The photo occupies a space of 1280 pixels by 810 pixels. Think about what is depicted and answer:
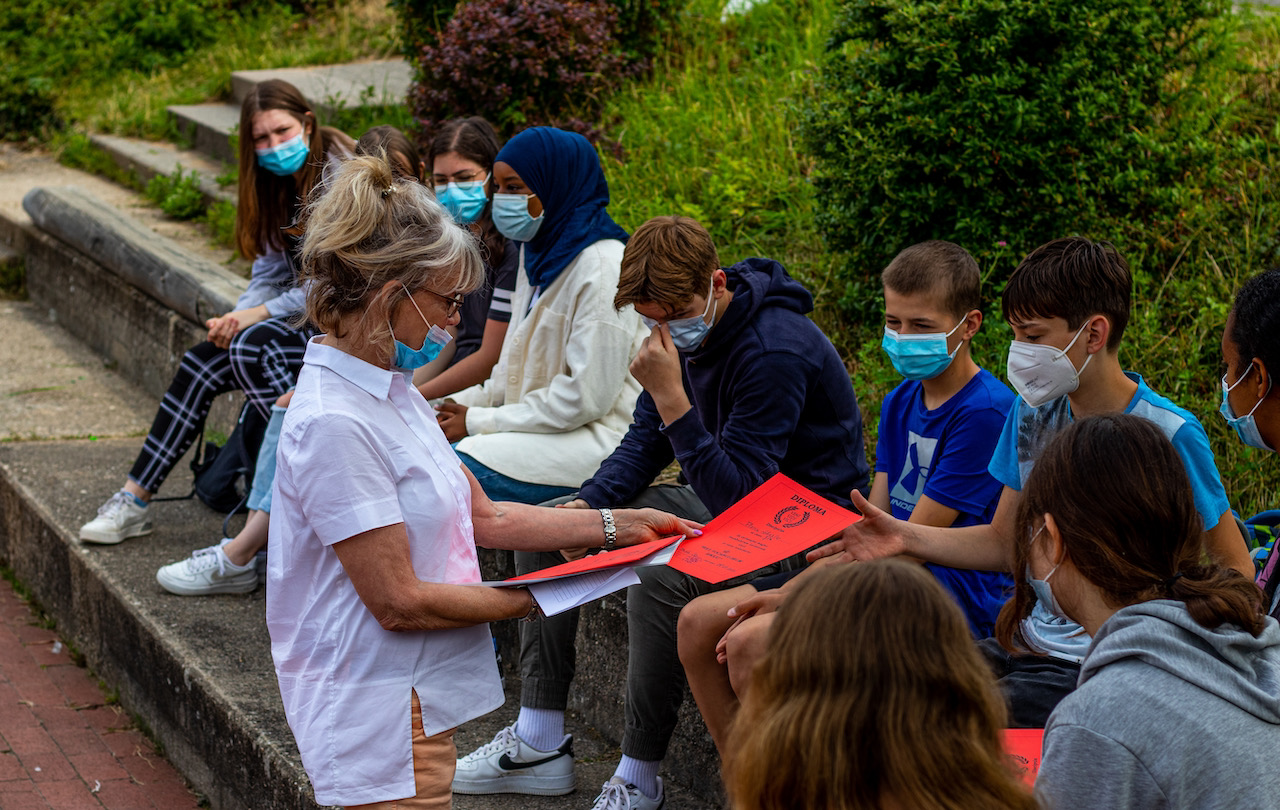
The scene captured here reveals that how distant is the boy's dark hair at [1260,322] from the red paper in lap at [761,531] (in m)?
0.84

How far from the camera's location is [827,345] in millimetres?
3141

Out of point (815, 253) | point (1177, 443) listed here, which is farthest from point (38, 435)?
point (1177, 443)

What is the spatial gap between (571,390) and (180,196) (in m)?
5.82

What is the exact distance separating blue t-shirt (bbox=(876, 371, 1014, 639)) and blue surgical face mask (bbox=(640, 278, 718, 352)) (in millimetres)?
542

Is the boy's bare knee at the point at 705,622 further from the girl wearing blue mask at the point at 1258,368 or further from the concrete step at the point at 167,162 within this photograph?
the concrete step at the point at 167,162

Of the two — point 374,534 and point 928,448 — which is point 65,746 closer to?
point 374,534

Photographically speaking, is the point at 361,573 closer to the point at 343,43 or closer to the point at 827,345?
the point at 827,345

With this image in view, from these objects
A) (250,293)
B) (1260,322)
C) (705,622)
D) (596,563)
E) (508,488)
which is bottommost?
(508,488)

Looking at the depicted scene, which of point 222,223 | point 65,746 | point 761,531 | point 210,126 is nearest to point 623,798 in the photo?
point 761,531

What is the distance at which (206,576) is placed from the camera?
14.8 feet

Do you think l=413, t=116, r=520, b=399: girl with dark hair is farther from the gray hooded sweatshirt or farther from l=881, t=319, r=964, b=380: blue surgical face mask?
the gray hooded sweatshirt

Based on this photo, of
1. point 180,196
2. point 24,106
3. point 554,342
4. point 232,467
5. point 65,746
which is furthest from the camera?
point 24,106

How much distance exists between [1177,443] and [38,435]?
558 cm

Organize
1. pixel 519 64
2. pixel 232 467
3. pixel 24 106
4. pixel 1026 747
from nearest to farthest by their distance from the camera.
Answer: pixel 1026 747
pixel 232 467
pixel 519 64
pixel 24 106
